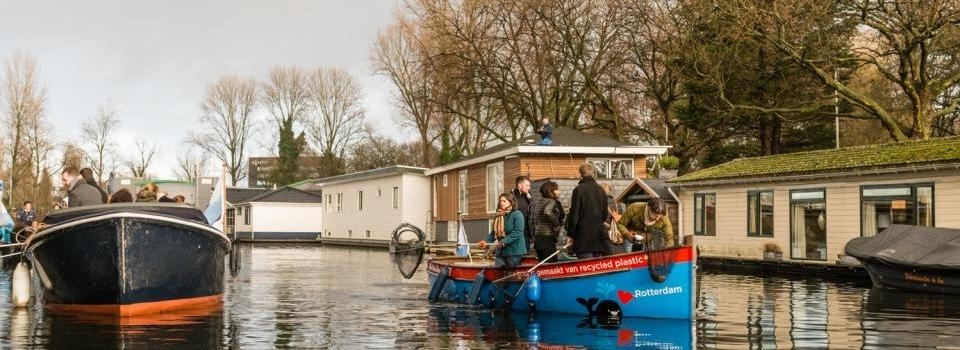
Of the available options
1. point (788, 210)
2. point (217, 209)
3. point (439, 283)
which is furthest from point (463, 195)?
point (439, 283)

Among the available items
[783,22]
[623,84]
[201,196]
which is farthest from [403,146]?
[783,22]

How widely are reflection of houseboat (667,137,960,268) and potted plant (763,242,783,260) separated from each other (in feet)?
0.35

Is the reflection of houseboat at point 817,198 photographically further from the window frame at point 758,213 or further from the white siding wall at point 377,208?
the white siding wall at point 377,208

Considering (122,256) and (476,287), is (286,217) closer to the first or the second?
(476,287)

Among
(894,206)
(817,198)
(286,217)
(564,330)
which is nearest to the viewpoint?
(564,330)

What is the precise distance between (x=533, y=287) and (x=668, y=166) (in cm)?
2426

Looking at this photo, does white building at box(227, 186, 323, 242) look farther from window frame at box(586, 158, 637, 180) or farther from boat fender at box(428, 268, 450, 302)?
boat fender at box(428, 268, 450, 302)

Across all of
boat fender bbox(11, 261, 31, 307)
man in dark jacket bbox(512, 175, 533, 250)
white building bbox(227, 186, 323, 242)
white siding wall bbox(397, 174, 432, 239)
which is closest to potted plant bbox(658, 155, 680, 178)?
white siding wall bbox(397, 174, 432, 239)

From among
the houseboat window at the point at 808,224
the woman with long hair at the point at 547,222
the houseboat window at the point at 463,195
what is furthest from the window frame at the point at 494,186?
the woman with long hair at the point at 547,222

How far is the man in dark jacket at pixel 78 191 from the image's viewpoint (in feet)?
54.4

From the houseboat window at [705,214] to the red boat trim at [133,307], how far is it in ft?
63.6

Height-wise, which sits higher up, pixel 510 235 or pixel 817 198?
pixel 817 198

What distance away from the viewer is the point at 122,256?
14.6m

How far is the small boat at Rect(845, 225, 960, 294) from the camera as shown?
19391 mm
